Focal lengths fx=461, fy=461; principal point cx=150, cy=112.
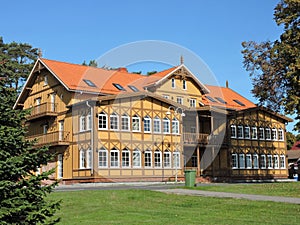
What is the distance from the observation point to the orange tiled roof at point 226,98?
46.2 metres

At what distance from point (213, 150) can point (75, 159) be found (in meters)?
13.4

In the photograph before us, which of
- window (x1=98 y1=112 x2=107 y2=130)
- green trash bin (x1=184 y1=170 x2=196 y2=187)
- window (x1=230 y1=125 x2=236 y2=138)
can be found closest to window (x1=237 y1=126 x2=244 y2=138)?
window (x1=230 y1=125 x2=236 y2=138)

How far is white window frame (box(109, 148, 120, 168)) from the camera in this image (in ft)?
113

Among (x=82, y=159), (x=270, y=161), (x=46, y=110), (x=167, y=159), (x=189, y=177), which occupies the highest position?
(x=46, y=110)

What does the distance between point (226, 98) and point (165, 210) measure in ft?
121

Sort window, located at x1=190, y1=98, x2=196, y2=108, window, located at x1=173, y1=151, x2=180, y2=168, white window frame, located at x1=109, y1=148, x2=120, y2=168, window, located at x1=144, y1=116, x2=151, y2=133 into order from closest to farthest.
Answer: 1. white window frame, located at x1=109, y1=148, x2=120, y2=168
2. window, located at x1=144, y1=116, x2=151, y2=133
3. window, located at x1=173, y1=151, x2=180, y2=168
4. window, located at x1=190, y1=98, x2=196, y2=108

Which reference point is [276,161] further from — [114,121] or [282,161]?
[114,121]

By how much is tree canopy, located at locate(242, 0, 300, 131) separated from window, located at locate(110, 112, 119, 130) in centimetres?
1038

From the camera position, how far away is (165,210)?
1384 centimetres

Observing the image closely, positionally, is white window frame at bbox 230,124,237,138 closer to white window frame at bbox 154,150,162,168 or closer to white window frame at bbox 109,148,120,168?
white window frame at bbox 154,150,162,168

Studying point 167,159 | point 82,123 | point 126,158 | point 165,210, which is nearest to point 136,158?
point 126,158

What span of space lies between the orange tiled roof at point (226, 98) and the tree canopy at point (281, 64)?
45.4ft

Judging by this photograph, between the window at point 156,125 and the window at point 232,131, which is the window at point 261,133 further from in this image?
the window at point 156,125

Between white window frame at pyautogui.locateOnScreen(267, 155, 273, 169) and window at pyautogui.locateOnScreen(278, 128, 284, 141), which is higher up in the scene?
window at pyautogui.locateOnScreen(278, 128, 284, 141)
